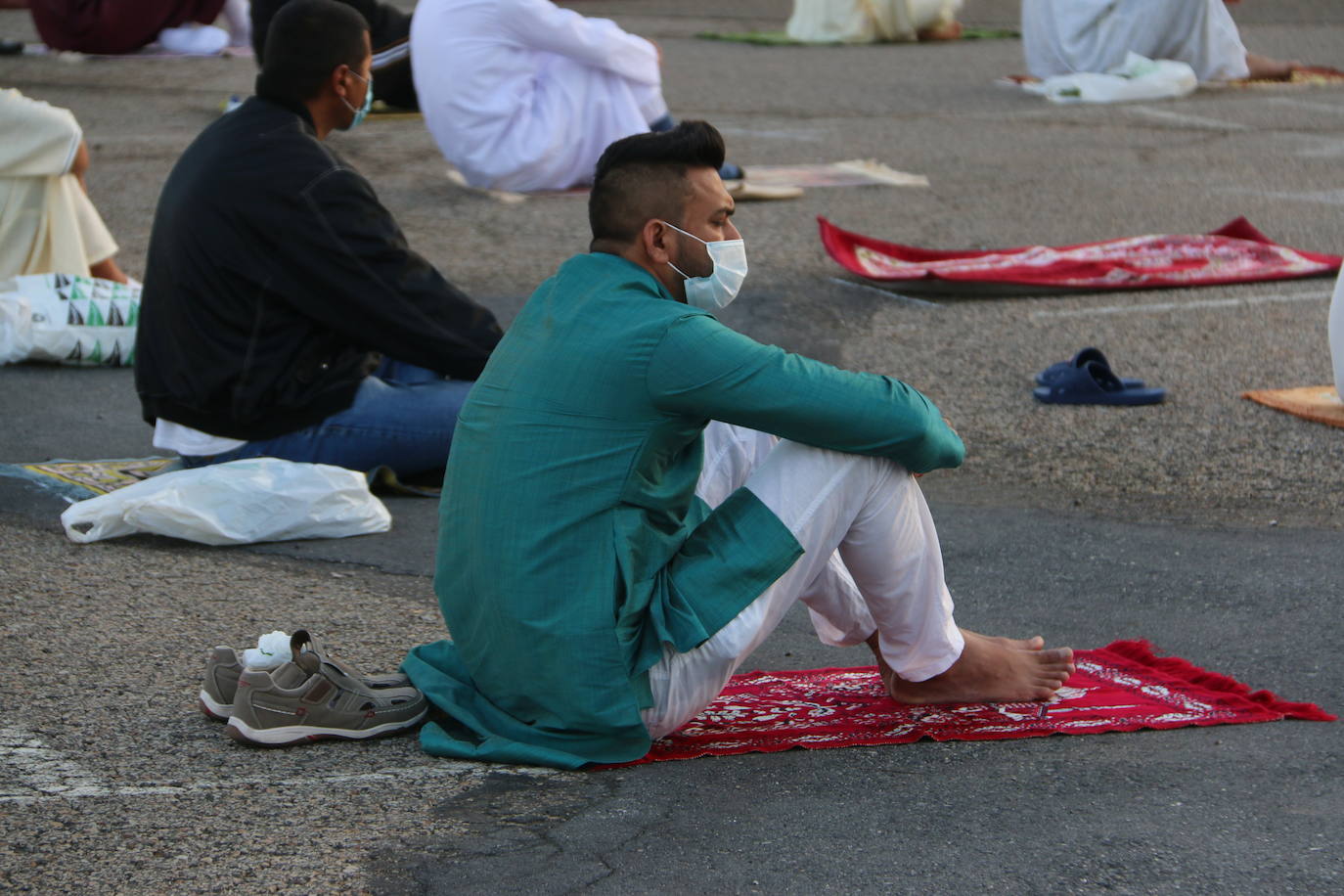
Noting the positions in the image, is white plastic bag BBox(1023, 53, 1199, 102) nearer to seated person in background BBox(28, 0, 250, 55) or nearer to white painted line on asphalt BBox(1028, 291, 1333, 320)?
white painted line on asphalt BBox(1028, 291, 1333, 320)

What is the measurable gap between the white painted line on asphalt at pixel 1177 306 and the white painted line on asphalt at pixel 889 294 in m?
0.43

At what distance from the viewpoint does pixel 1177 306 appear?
6215 mm

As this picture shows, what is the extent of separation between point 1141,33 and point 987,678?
Answer: 9590 mm

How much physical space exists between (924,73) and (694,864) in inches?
439

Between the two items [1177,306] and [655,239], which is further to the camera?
[1177,306]

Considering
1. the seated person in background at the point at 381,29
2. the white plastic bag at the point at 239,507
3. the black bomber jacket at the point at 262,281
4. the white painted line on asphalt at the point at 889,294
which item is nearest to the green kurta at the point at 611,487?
the white plastic bag at the point at 239,507

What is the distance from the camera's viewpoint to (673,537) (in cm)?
274

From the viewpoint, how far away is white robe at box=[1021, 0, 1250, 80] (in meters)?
11.5

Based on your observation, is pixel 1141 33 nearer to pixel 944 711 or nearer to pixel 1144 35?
pixel 1144 35

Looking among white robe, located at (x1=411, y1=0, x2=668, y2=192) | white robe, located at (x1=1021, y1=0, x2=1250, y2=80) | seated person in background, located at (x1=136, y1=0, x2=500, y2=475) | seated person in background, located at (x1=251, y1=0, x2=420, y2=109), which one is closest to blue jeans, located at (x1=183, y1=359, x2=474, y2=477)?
seated person in background, located at (x1=136, y1=0, x2=500, y2=475)

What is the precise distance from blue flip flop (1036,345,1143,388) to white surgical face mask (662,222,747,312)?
2570 mm

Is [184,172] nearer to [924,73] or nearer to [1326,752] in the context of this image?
[1326,752]

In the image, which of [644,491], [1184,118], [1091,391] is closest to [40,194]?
[1091,391]

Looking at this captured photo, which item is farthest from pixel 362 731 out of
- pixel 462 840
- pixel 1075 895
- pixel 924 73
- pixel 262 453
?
pixel 924 73
